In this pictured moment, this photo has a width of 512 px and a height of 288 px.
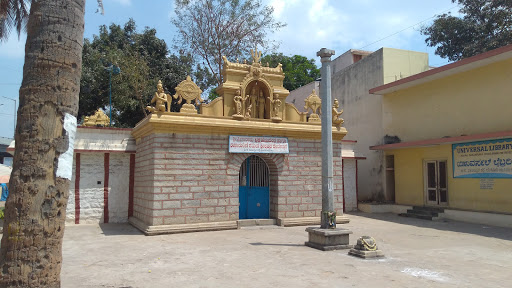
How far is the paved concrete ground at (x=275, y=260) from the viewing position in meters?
6.39

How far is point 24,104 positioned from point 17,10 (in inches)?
353

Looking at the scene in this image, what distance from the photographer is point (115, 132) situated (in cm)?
1414

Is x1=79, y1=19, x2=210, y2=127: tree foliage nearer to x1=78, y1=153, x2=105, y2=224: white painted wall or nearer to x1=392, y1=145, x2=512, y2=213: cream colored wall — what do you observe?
x1=78, y1=153, x2=105, y2=224: white painted wall

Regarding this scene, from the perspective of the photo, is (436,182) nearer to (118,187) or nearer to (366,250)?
(366,250)

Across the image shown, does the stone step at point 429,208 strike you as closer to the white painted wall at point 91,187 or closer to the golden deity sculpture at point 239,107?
the golden deity sculpture at point 239,107

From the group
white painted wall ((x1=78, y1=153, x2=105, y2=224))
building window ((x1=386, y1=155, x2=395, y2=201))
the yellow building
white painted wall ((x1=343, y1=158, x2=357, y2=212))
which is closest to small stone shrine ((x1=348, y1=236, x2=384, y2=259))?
the yellow building

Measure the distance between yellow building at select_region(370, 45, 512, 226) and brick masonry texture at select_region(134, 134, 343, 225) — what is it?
4.63m

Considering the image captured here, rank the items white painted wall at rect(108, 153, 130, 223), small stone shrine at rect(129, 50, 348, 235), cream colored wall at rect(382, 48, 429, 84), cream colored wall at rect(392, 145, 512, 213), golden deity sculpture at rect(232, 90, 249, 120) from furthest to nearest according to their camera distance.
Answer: cream colored wall at rect(382, 48, 429, 84) < white painted wall at rect(108, 153, 130, 223) < cream colored wall at rect(392, 145, 512, 213) < golden deity sculpture at rect(232, 90, 249, 120) < small stone shrine at rect(129, 50, 348, 235)

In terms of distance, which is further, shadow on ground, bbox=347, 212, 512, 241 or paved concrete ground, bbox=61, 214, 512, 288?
shadow on ground, bbox=347, 212, 512, 241

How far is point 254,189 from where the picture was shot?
13.5 metres

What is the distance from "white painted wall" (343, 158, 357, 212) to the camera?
17.7 metres

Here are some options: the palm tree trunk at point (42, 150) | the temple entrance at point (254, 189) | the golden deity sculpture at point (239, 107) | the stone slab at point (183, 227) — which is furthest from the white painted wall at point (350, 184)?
the palm tree trunk at point (42, 150)

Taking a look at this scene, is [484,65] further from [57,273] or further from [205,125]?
[57,273]

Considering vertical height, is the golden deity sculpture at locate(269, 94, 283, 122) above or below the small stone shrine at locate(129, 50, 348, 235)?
above
